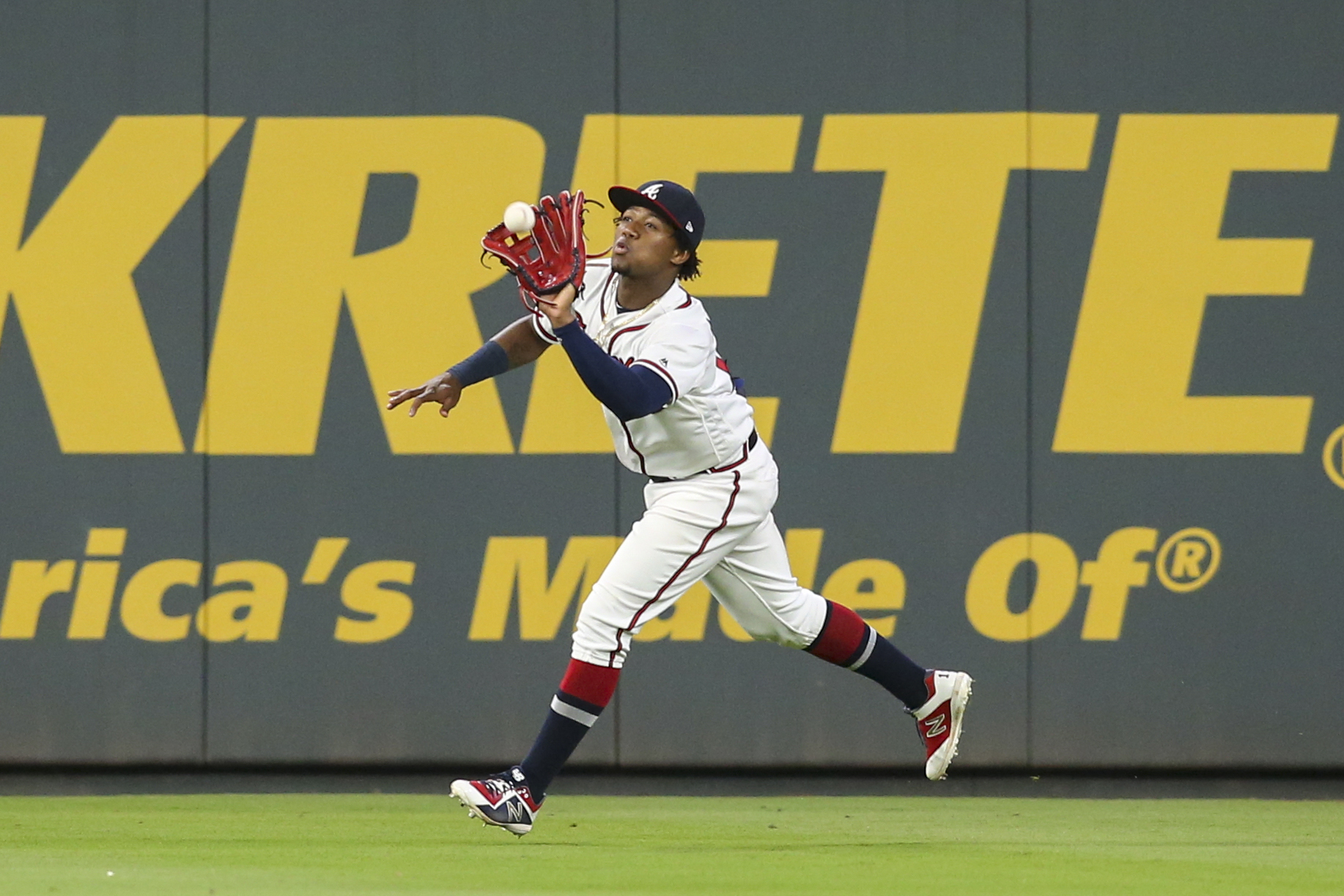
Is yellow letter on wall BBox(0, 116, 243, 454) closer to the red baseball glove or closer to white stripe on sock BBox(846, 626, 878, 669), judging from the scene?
the red baseball glove

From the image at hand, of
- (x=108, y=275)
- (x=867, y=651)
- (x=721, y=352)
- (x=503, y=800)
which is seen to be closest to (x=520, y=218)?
(x=503, y=800)

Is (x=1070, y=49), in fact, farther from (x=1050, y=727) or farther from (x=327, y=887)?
(x=327, y=887)

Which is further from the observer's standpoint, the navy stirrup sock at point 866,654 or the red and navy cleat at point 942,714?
the red and navy cleat at point 942,714

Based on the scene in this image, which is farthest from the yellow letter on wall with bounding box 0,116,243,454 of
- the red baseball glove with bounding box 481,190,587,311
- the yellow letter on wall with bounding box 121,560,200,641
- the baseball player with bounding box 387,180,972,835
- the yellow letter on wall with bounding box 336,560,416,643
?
the red baseball glove with bounding box 481,190,587,311

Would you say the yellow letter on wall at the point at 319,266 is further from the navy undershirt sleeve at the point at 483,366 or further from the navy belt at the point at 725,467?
the navy belt at the point at 725,467

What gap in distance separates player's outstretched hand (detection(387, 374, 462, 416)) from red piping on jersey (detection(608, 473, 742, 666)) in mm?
814

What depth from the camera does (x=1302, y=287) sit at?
7660mm

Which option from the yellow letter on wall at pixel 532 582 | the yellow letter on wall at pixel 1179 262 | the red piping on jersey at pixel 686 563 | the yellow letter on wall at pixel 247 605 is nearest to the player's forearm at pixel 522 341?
the red piping on jersey at pixel 686 563

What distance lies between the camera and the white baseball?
17.1 ft

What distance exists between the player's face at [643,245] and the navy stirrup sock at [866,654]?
1228mm

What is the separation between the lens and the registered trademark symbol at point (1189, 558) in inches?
303

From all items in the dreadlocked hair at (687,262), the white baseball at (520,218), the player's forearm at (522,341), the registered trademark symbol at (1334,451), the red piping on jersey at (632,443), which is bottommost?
the registered trademark symbol at (1334,451)

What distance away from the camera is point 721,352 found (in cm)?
770

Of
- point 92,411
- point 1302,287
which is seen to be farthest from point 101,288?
point 1302,287
